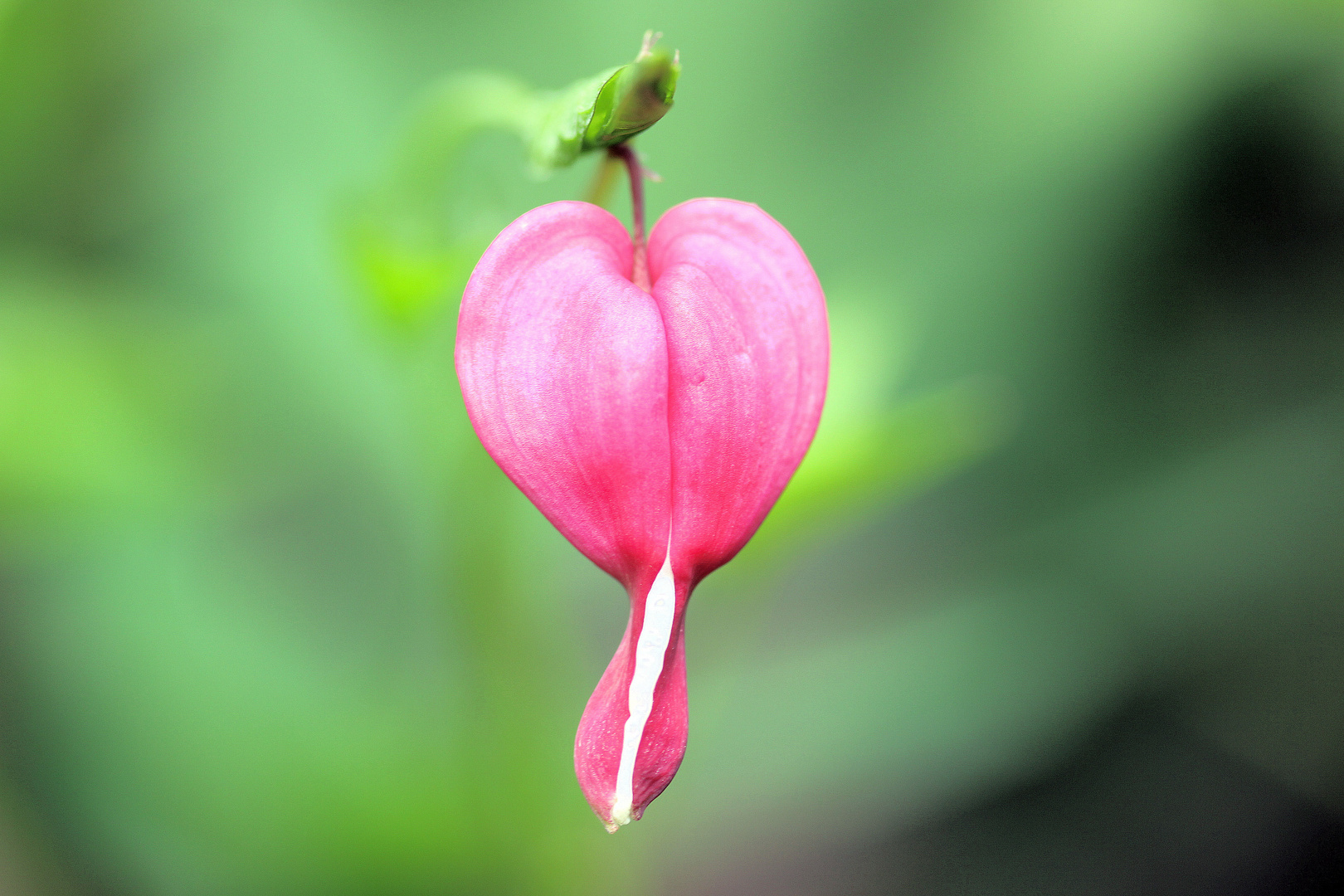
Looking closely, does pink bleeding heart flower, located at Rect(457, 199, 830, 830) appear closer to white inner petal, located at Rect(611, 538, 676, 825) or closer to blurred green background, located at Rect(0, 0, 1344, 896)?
white inner petal, located at Rect(611, 538, 676, 825)

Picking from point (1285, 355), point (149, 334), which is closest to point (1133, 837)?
point (1285, 355)

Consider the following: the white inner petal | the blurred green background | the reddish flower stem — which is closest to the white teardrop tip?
the white inner petal

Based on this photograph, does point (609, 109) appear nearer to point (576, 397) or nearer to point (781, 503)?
point (576, 397)

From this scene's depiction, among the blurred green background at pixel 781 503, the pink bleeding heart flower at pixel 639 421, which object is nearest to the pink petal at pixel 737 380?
the pink bleeding heart flower at pixel 639 421

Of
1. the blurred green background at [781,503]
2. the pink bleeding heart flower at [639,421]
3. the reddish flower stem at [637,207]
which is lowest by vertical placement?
the blurred green background at [781,503]

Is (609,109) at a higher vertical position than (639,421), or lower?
higher

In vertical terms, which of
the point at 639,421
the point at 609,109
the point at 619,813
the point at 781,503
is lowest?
the point at 781,503

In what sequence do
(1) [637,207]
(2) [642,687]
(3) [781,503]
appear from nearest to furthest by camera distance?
(2) [642,687] < (1) [637,207] < (3) [781,503]

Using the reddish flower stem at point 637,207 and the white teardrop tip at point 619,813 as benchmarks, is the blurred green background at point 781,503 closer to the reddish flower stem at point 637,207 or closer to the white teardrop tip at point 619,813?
the reddish flower stem at point 637,207

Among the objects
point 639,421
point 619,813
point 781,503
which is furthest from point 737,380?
point 781,503
